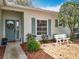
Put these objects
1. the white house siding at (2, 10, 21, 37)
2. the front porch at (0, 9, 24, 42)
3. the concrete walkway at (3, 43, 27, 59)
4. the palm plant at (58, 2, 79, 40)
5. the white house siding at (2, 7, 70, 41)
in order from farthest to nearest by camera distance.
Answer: the front porch at (0, 9, 24, 42), the white house siding at (2, 10, 21, 37), the palm plant at (58, 2, 79, 40), the white house siding at (2, 7, 70, 41), the concrete walkway at (3, 43, 27, 59)

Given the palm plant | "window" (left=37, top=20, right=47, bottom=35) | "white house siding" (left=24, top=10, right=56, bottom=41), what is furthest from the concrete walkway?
the palm plant

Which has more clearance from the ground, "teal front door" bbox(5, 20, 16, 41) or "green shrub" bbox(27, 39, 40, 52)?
"teal front door" bbox(5, 20, 16, 41)

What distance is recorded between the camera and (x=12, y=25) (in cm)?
1981

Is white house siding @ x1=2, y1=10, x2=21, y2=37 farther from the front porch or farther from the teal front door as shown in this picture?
the teal front door

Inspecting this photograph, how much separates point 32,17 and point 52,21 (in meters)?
2.99

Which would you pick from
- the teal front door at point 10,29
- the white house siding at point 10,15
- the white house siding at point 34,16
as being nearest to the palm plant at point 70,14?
the white house siding at point 34,16

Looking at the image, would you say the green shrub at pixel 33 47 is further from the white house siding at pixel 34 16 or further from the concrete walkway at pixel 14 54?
the white house siding at pixel 34 16

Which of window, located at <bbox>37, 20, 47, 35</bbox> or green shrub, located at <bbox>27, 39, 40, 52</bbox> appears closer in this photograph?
green shrub, located at <bbox>27, 39, 40, 52</bbox>

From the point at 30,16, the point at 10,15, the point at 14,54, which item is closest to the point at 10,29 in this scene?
the point at 10,15

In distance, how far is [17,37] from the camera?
2016 cm

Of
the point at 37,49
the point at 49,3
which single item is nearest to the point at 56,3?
the point at 49,3

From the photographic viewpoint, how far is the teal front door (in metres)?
19.3

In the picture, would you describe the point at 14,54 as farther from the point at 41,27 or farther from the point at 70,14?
the point at 70,14

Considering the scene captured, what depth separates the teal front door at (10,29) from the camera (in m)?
19.3
